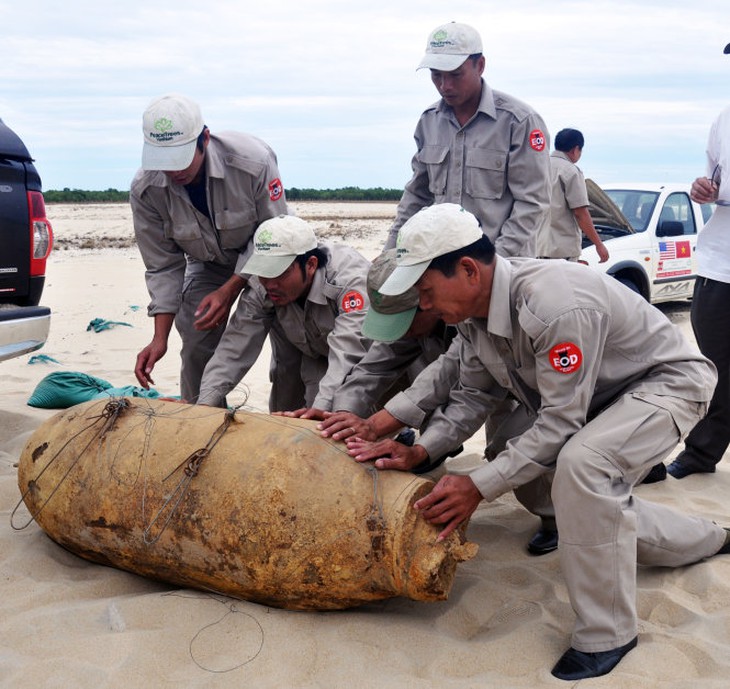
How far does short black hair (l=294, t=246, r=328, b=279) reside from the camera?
3889mm

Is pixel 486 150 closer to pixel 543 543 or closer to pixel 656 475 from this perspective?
pixel 656 475

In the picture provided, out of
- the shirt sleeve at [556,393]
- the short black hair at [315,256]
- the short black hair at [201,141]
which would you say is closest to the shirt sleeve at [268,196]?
the short black hair at [201,141]

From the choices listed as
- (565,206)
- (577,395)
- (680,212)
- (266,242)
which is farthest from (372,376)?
(680,212)

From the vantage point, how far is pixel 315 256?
3.96m

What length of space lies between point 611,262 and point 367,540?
600 cm

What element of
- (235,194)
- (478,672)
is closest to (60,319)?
(235,194)

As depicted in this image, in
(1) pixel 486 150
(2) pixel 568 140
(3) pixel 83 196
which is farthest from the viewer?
(3) pixel 83 196

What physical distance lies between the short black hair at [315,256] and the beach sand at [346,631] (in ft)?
4.44

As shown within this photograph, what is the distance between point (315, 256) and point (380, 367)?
591 millimetres

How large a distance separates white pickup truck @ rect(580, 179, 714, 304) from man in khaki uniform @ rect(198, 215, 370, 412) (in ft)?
14.6

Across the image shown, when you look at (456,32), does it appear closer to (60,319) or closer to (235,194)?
(235,194)

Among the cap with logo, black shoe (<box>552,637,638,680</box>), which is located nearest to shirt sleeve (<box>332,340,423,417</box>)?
the cap with logo

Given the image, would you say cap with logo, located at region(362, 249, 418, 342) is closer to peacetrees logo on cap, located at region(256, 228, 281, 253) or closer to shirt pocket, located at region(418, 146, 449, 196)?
peacetrees logo on cap, located at region(256, 228, 281, 253)

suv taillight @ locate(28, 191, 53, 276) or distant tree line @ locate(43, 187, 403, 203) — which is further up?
suv taillight @ locate(28, 191, 53, 276)
